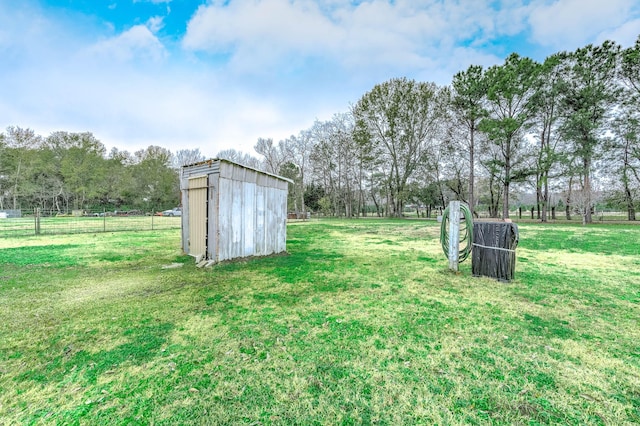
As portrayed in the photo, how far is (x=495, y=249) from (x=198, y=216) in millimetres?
6629

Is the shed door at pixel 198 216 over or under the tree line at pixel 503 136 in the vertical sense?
under

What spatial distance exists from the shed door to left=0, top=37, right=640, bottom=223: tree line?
77.0ft

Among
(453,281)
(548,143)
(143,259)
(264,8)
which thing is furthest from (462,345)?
(548,143)

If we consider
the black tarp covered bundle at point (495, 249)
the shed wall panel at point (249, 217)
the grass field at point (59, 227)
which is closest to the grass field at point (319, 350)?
the black tarp covered bundle at point (495, 249)

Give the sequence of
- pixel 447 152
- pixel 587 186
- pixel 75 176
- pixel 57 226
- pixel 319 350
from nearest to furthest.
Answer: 1. pixel 319 350
2. pixel 57 226
3. pixel 587 186
4. pixel 447 152
5. pixel 75 176

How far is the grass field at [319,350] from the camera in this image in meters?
1.62

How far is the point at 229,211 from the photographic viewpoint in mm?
5984

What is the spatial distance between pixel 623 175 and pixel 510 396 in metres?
30.6

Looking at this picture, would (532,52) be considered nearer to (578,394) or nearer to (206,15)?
(206,15)

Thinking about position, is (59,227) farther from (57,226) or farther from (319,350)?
(319,350)

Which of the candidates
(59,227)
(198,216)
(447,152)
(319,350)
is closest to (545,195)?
(447,152)

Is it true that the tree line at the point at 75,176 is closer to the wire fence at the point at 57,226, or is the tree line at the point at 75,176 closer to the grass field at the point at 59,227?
the wire fence at the point at 57,226

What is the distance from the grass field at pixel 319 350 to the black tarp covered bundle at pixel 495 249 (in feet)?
0.95

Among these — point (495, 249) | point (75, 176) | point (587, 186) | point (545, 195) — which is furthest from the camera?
point (75, 176)
